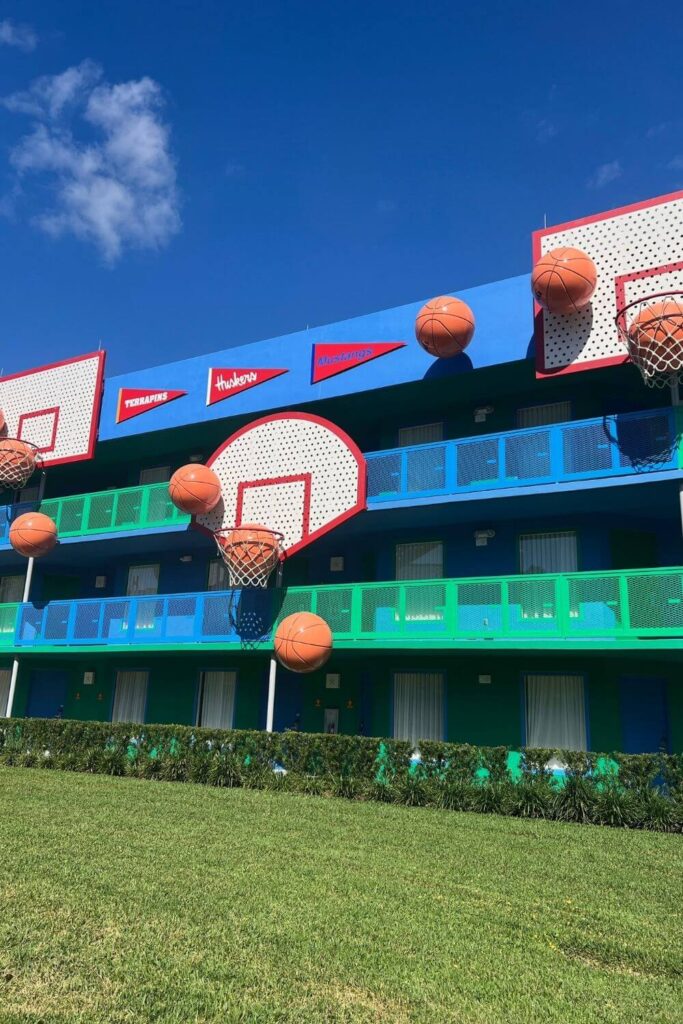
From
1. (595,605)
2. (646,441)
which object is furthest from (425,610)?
(646,441)

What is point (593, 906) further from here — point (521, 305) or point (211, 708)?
point (211, 708)

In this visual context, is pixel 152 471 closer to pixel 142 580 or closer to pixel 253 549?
pixel 142 580

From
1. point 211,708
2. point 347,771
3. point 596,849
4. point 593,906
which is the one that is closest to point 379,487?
point 347,771

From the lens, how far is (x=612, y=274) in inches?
671

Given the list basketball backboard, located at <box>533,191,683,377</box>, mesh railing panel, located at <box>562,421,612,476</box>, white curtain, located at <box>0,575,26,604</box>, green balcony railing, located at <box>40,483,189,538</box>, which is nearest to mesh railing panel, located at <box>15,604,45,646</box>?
green balcony railing, located at <box>40,483,189,538</box>

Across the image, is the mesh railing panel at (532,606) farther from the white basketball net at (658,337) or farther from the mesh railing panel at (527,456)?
the white basketball net at (658,337)

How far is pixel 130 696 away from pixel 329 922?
18968 mm

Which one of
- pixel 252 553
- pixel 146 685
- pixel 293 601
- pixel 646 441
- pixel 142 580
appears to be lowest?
pixel 146 685

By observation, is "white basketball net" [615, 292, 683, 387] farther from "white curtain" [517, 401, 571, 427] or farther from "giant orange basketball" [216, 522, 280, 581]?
"giant orange basketball" [216, 522, 280, 581]

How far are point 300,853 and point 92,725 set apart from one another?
34.8 ft

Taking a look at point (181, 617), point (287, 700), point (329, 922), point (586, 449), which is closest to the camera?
point (329, 922)

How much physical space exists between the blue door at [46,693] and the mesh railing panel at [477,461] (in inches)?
617

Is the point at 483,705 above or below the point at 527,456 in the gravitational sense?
below

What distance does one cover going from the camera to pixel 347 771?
15.5m
